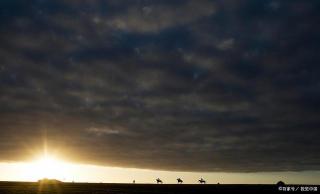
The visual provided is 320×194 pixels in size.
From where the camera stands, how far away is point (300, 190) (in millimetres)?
106125

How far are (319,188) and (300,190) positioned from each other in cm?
1252

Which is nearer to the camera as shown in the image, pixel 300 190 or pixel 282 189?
pixel 300 190

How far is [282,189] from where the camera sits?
390 ft

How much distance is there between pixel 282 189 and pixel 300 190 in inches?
513

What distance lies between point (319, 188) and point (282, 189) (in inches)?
387

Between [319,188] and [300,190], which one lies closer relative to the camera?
[300,190]

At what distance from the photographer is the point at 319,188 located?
11538 cm
